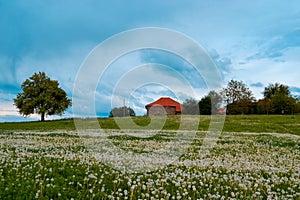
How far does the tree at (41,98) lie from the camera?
2749 inches

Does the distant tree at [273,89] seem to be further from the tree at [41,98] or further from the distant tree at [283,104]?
the tree at [41,98]

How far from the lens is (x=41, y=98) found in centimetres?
6975

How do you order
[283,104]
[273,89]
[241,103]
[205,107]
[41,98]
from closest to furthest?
[41,98], [205,107], [283,104], [241,103], [273,89]

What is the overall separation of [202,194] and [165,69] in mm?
12559

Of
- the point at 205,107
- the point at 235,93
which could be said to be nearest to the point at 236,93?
the point at 235,93

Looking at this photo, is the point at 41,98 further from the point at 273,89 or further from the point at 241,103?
the point at 273,89

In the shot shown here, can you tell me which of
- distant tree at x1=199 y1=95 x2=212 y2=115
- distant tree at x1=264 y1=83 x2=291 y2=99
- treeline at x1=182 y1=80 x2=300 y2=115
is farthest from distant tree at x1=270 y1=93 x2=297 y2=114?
distant tree at x1=264 y1=83 x2=291 y2=99

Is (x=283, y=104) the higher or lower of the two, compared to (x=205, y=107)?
higher

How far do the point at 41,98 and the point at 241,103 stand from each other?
202ft

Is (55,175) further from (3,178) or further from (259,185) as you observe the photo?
(259,185)

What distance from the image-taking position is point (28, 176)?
699 centimetres

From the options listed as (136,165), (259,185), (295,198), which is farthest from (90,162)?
(295,198)

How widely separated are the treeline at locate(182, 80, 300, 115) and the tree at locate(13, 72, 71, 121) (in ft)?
97.2

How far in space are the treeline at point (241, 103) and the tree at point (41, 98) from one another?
29.6 meters
